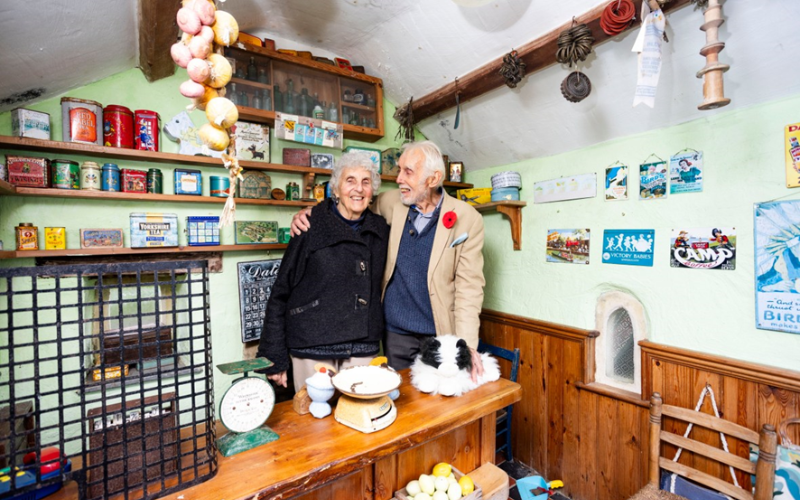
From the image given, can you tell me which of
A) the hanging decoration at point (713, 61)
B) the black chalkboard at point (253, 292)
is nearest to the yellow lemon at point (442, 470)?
the black chalkboard at point (253, 292)

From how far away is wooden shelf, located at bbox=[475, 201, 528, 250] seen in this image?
254 centimetres

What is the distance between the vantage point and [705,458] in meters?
1.78

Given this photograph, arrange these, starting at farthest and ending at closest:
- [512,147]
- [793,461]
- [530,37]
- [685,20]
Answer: [512,147] < [530,37] < [685,20] < [793,461]

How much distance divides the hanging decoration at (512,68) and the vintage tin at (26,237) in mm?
2332

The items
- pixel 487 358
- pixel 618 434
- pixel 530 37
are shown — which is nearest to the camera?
pixel 487 358

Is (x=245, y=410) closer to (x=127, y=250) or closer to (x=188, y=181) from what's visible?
(x=127, y=250)

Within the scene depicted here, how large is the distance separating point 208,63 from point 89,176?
124cm

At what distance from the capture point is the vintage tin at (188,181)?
6.83 ft

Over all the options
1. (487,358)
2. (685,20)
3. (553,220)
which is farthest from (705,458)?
(685,20)

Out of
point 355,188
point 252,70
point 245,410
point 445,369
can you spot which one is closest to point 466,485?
point 445,369

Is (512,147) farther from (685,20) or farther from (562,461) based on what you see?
(562,461)

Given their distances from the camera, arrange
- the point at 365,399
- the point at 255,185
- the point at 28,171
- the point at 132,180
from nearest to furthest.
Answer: the point at 365,399 < the point at 28,171 < the point at 132,180 < the point at 255,185

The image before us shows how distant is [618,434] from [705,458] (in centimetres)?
39

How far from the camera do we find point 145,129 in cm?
199
